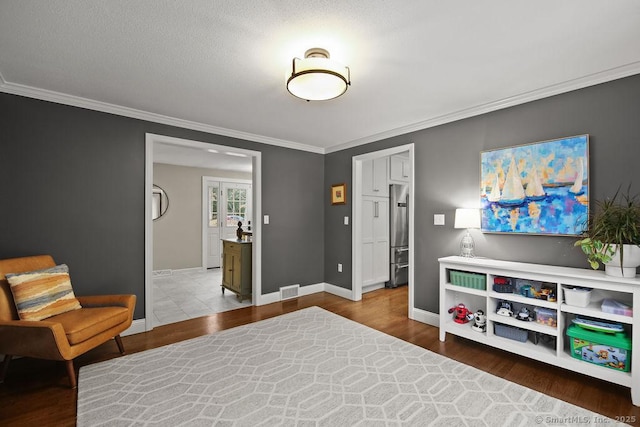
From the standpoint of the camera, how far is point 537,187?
2.67 meters

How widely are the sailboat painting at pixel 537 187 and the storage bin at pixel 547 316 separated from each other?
2.16 ft

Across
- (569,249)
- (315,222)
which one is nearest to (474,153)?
(569,249)

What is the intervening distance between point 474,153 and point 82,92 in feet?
12.7

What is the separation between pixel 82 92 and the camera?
2.75m

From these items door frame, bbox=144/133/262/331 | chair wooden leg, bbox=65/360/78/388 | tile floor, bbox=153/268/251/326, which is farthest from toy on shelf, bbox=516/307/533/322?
chair wooden leg, bbox=65/360/78/388

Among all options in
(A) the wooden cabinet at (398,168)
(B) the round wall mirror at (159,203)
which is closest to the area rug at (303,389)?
(A) the wooden cabinet at (398,168)

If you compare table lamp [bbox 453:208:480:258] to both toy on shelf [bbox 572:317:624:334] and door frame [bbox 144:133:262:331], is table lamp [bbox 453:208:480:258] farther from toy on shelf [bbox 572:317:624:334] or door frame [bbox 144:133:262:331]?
door frame [bbox 144:133:262:331]

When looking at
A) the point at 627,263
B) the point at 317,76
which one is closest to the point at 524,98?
the point at 627,263

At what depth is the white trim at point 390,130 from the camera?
2.38 meters

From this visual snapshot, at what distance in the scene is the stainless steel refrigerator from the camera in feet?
16.8

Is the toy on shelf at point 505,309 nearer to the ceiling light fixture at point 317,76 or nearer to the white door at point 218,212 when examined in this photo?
the ceiling light fixture at point 317,76

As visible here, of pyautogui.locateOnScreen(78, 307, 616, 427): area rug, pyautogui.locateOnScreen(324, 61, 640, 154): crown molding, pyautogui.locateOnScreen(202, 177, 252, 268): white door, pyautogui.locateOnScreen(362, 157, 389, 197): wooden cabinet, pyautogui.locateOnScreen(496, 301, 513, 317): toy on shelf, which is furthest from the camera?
pyautogui.locateOnScreen(202, 177, 252, 268): white door

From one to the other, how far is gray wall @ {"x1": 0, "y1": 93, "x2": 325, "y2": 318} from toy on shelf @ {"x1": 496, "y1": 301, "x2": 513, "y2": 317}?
144 inches

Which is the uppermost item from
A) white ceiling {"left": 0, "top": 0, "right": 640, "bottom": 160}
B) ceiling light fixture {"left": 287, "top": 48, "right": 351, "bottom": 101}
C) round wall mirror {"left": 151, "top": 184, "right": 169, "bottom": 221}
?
white ceiling {"left": 0, "top": 0, "right": 640, "bottom": 160}
